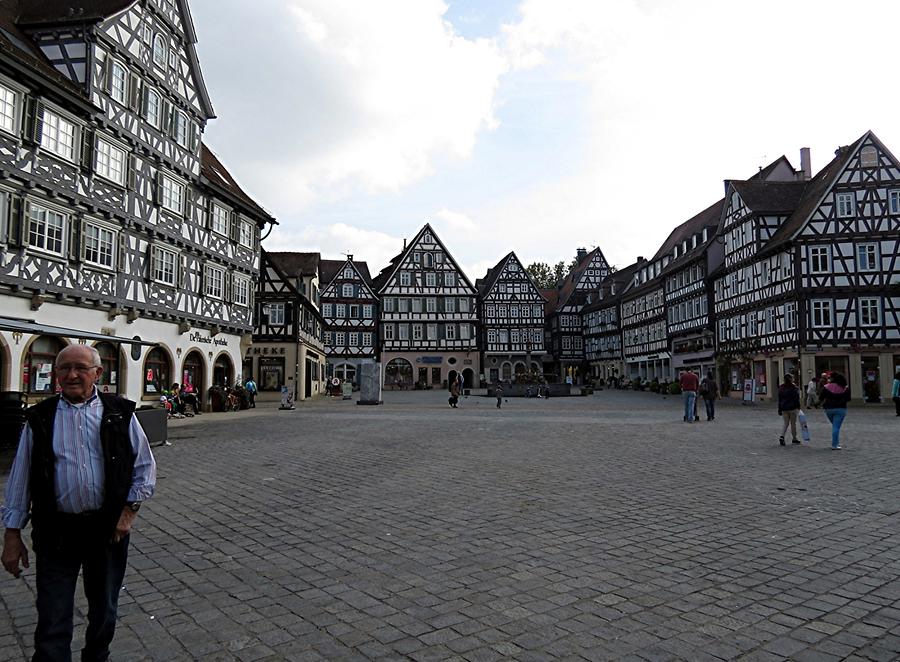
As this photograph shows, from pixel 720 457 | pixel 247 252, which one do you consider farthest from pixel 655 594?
pixel 247 252

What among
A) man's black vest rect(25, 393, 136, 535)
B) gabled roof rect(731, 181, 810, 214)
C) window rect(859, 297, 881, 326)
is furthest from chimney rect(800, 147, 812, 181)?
man's black vest rect(25, 393, 136, 535)

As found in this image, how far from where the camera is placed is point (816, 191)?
36.8 m

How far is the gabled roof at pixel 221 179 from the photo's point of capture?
2739 centimetres

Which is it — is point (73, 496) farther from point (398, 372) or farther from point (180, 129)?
point (398, 372)

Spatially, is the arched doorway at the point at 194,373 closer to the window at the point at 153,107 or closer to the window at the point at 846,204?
the window at the point at 153,107

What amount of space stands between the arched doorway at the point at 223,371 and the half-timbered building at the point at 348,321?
33099 millimetres

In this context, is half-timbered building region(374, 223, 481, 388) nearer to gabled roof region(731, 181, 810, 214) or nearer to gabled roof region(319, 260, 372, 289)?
gabled roof region(319, 260, 372, 289)

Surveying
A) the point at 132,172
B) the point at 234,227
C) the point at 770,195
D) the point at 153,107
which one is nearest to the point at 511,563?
the point at 132,172

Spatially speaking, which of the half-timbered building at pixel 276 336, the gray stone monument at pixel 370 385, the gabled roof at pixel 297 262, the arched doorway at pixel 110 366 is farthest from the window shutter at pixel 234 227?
the gabled roof at pixel 297 262

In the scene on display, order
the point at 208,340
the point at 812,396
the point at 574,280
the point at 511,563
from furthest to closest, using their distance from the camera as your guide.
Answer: the point at 574,280
the point at 812,396
the point at 208,340
the point at 511,563

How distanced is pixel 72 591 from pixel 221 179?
2816cm

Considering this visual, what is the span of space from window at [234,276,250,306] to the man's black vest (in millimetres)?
26859

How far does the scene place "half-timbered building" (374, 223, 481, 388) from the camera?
209 ft

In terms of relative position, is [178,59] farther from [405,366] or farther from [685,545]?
[405,366]
